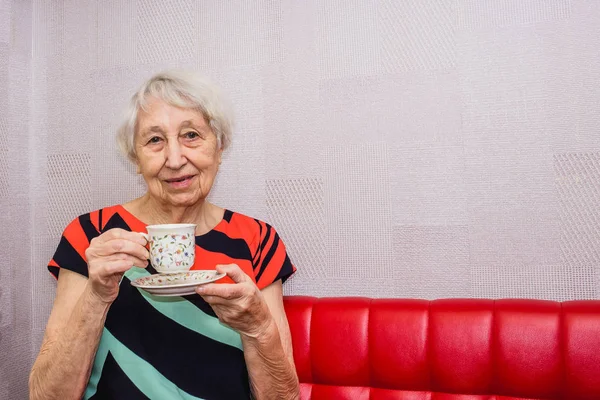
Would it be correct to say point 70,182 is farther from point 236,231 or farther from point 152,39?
point 236,231

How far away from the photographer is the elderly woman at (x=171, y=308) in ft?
3.94

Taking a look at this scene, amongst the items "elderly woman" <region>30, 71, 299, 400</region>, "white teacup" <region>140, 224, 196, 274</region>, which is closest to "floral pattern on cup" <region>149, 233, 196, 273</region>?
"white teacup" <region>140, 224, 196, 274</region>

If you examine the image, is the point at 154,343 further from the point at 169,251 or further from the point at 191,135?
the point at 191,135

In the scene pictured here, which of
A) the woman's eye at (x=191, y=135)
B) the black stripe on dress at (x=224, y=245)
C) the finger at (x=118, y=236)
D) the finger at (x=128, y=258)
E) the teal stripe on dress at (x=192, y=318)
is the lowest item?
the teal stripe on dress at (x=192, y=318)

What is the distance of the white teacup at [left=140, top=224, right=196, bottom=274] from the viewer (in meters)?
1.01

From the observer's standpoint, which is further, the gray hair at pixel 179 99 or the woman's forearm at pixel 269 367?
the gray hair at pixel 179 99

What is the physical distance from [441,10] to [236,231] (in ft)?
3.18

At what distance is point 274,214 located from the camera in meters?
1.68

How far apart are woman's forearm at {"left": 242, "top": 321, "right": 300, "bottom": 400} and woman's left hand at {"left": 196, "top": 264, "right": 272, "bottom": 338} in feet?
0.12

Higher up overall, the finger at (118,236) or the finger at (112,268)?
the finger at (118,236)

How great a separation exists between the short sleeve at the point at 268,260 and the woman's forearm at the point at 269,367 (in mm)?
225

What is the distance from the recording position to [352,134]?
1.61 metres

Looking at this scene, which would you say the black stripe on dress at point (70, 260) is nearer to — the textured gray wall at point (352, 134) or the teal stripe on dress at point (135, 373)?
the teal stripe on dress at point (135, 373)

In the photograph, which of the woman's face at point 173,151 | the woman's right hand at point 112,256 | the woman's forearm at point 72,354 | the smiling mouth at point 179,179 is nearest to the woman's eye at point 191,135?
the woman's face at point 173,151
